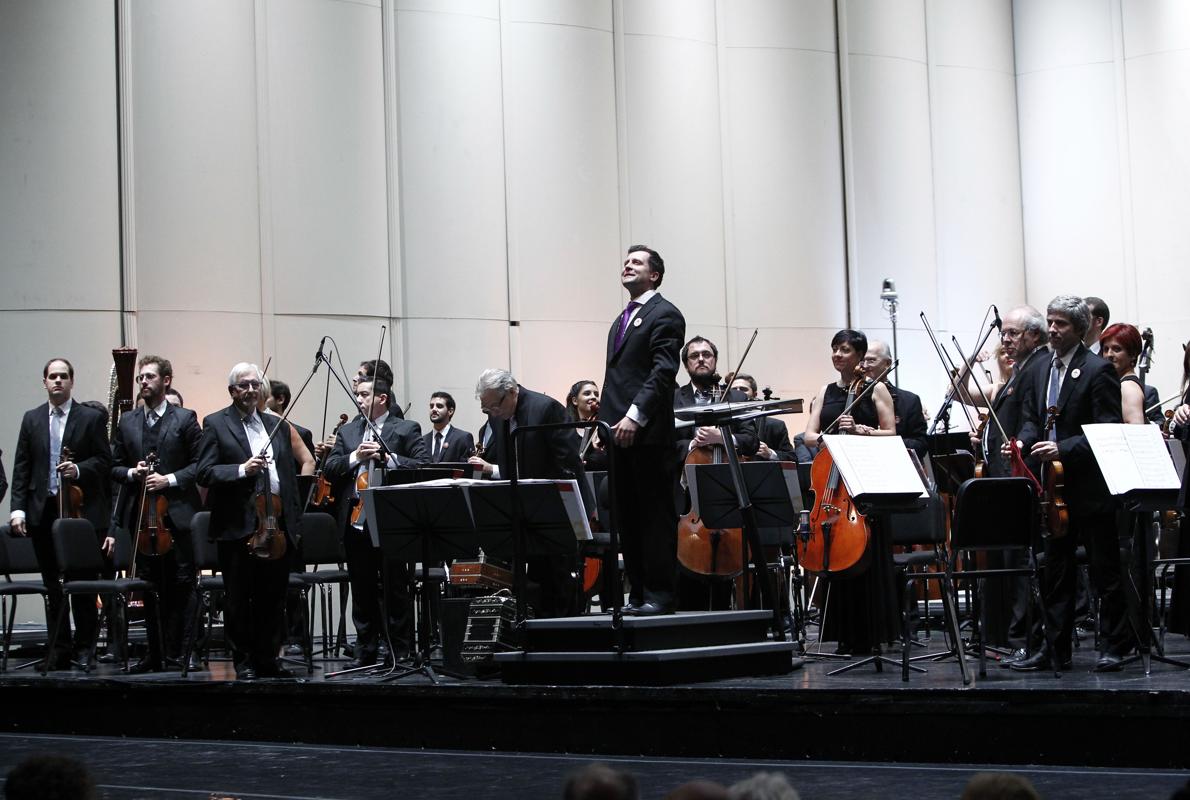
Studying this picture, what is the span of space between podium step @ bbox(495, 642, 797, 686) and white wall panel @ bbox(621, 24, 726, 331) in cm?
584

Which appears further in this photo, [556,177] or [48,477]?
[556,177]

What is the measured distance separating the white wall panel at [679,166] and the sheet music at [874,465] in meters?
6.03

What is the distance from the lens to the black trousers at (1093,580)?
6.07m

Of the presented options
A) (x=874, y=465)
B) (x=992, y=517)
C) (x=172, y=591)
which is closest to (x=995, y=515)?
(x=992, y=517)

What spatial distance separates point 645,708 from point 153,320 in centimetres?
570

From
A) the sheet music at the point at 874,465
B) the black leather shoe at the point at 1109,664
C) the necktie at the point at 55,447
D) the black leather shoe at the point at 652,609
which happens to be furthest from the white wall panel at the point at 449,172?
the black leather shoe at the point at 1109,664

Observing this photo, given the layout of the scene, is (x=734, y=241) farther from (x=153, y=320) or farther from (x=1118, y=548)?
(x=1118, y=548)

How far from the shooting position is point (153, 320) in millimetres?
10391

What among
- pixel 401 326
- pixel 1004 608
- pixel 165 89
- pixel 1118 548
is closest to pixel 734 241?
pixel 401 326

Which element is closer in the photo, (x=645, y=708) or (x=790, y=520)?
(x=645, y=708)

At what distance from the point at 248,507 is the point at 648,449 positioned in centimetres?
191

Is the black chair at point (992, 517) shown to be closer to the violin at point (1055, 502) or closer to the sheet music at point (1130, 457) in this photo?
the violin at point (1055, 502)

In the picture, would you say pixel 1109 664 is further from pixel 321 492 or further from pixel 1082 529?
pixel 321 492

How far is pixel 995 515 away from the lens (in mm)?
5879
